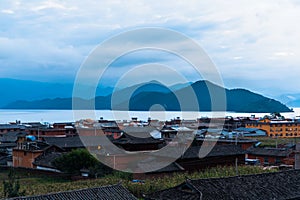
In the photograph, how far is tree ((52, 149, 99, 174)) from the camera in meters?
22.2

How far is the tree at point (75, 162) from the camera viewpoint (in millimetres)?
22203

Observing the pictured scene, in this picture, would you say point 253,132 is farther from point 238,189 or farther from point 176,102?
point 176,102

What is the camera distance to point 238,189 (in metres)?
12.7

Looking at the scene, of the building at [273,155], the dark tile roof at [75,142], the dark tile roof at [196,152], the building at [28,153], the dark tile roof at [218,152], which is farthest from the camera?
the dark tile roof at [75,142]

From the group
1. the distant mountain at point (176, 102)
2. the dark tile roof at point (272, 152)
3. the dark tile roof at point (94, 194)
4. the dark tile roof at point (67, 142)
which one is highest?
the distant mountain at point (176, 102)

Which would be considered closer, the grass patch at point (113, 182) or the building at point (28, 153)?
the grass patch at point (113, 182)

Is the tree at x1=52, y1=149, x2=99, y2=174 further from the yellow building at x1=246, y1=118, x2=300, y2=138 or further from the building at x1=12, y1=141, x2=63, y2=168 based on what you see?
the yellow building at x1=246, y1=118, x2=300, y2=138

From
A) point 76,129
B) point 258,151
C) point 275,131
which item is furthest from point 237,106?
point 258,151

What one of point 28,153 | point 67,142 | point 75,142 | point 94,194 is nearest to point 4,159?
point 28,153

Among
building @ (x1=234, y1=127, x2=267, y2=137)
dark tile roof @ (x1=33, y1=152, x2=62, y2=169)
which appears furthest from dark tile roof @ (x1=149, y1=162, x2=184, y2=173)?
building @ (x1=234, y1=127, x2=267, y2=137)

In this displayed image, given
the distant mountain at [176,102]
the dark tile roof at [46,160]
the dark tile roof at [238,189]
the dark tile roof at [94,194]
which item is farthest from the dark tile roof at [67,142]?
the dark tile roof at [238,189]

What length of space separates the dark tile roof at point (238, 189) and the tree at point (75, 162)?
10446 millimetres

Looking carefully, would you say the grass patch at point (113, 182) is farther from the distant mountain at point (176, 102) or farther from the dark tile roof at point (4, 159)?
the distant mountain at point (176, 102)

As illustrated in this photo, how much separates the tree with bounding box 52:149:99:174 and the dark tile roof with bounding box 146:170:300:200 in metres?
10.4
